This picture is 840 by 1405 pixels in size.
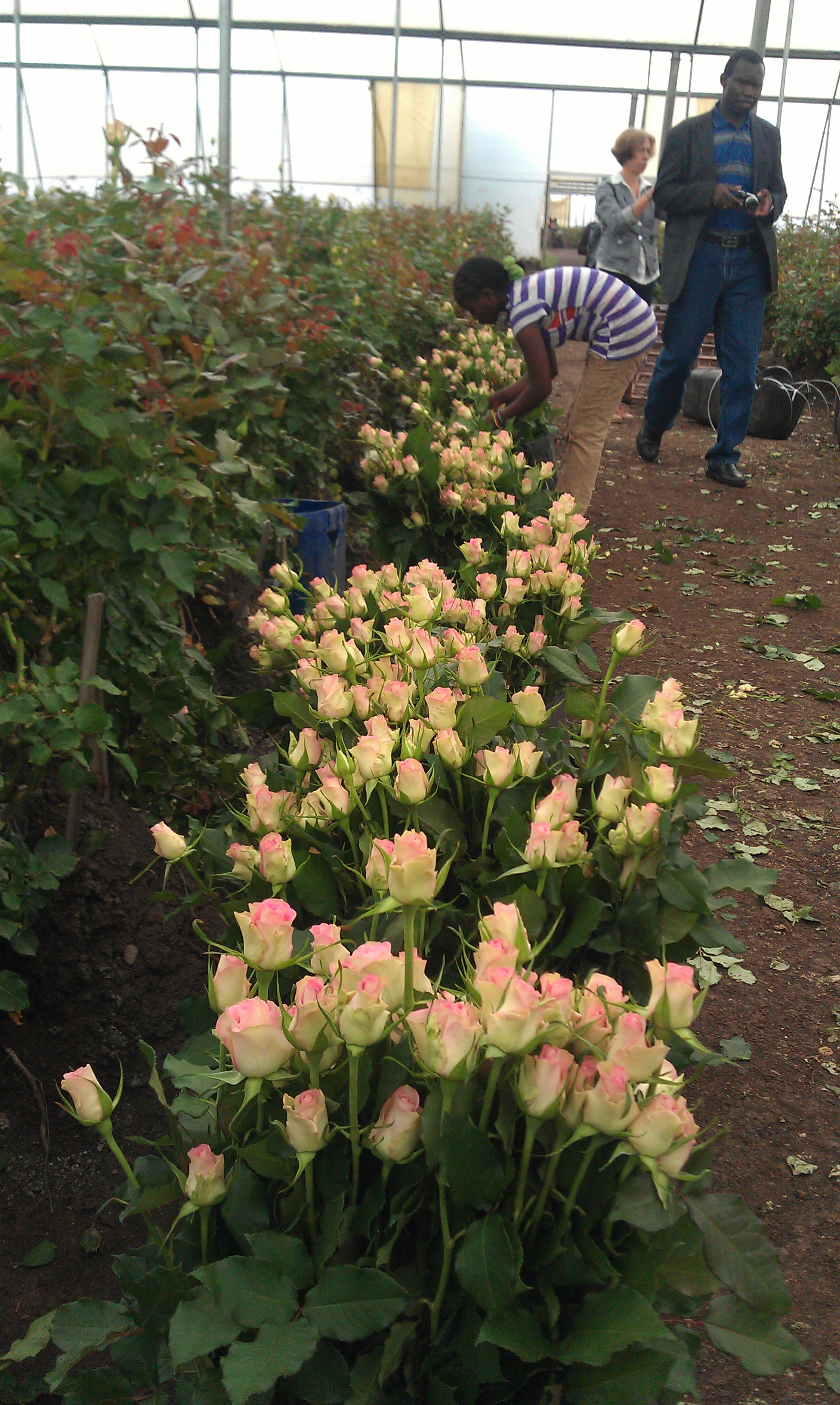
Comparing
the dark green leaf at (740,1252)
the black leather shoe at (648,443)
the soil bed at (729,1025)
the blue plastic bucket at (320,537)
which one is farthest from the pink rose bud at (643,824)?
the black leather shoe at (648,443)

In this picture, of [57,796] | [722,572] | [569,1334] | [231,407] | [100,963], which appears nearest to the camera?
[569,1334]

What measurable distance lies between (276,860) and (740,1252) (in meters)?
0.50

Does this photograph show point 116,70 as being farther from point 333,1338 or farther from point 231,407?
point 333,1338

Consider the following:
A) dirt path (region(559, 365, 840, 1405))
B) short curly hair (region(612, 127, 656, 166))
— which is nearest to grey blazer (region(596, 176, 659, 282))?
short curly hair (region(612, 127, 656, 166))

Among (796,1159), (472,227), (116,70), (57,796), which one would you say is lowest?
(796,1159)

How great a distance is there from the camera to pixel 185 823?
212cm

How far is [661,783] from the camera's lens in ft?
3.69

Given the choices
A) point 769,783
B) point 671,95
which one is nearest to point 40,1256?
point 769,783

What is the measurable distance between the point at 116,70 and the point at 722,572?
15.2 metres

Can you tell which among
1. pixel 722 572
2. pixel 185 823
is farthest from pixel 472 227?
pixel 185 823

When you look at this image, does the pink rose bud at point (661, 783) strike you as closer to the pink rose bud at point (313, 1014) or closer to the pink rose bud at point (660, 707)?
the pink rose bud at point (660, 707)

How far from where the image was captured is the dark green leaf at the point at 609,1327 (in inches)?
29.5

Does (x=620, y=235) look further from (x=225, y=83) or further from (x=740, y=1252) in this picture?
(x=740, y=1252)

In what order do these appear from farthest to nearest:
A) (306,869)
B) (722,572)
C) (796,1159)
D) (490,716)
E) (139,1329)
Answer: (722,572) < (796,1159) < (490,716) < (306,869) < (139,1329)
